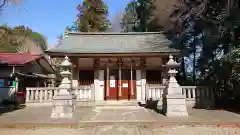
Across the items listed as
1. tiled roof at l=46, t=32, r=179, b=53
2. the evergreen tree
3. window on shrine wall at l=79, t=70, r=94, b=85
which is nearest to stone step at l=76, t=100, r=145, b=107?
window on shrine wall at l=79, t=70, r=94, b=85

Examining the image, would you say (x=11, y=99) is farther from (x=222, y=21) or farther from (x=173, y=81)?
(x=222, y=21)

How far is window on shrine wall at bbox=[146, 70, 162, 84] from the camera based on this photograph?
17.6 m

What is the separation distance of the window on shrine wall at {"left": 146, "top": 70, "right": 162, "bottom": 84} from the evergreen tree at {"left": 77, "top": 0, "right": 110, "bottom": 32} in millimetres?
17965

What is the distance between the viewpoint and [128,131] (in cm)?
785

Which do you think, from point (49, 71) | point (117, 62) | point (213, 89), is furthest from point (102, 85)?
point (49, 71)

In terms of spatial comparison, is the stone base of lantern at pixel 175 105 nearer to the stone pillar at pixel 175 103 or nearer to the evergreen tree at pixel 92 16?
the stone pillar at pixel 175 103

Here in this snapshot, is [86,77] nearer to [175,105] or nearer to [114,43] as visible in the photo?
[114,43]

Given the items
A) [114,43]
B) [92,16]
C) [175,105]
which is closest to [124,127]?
[175,105]

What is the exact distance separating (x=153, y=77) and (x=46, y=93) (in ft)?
24.4

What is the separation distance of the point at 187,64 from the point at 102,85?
37.2 feet

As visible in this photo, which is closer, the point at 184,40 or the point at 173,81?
the point at 173,81

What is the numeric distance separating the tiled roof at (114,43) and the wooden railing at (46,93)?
2493 millimetres

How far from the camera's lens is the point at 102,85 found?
57.4ft

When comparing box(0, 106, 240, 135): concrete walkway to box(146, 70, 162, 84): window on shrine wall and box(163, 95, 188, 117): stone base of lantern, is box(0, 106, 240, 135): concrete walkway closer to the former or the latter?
box(163, 95, 188, 117): stone base of lantern
